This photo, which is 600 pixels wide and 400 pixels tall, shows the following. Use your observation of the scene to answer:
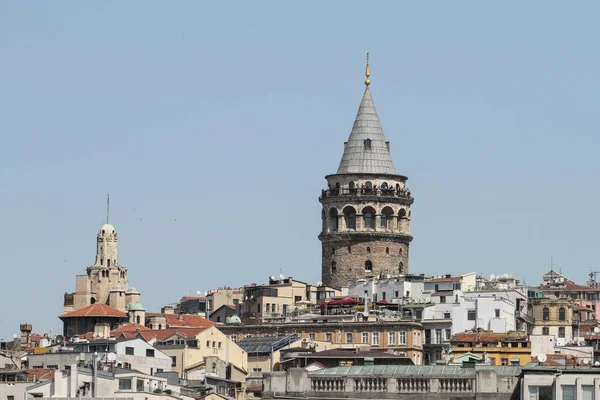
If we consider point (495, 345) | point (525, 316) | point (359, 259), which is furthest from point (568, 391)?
point (359, 259)

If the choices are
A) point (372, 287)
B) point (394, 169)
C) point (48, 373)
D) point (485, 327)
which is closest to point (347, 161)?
point (394, 169)

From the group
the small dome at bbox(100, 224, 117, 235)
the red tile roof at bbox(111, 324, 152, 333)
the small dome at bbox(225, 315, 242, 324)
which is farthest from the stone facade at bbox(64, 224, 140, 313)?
the red tile roof at bbox(111, 324, 152, 333)

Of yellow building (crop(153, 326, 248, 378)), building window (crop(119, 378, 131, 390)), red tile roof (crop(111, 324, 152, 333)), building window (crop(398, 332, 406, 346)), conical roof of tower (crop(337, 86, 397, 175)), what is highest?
conical roof of tower (crop(337, 86, 397, 175))

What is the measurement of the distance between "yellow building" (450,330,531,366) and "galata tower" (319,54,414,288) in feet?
93.9

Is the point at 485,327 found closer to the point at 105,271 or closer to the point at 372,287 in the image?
the point at 372,287

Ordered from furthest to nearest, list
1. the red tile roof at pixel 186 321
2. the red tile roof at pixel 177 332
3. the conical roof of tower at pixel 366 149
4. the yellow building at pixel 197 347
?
the conical roof of tower at pixel 366 149 → the red tile roof at pixel 186 321 → the red tile roof at pixel 177 332 → the yellow building at pixel 197 347

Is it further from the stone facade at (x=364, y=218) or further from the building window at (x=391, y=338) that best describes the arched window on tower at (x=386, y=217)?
the building window at (x=391, y=338)

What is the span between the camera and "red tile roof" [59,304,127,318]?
154 meters

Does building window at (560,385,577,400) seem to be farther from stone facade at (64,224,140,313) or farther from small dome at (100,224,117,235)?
small dome at (100,224,117,235)

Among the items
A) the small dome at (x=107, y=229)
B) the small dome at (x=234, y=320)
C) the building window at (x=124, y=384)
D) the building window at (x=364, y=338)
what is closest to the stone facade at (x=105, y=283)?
the small dome at (x=107, y=229)

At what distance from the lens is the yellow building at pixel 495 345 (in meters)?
121

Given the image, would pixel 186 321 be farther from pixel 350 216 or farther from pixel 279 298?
pixel 350 216

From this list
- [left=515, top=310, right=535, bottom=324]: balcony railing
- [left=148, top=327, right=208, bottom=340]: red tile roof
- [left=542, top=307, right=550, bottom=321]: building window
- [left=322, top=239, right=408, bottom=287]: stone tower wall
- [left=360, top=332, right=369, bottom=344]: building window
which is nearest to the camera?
[left=148, top=327, right=208, bottom=340]: red tile roof

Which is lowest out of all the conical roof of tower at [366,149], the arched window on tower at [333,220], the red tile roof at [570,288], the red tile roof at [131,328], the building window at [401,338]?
the building window at [401,338]
